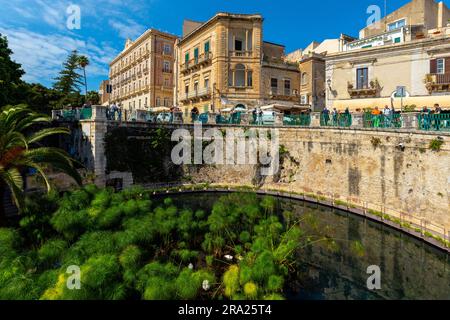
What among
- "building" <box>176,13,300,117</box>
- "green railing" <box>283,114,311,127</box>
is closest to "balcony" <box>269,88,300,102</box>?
"building" <box>176,13,300,117</box>

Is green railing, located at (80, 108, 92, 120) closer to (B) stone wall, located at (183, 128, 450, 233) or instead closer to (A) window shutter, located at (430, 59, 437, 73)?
(B) stone wall, located at (183, 128, 450, 233)

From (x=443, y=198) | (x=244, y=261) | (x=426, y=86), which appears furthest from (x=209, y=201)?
(x=426, y=86)

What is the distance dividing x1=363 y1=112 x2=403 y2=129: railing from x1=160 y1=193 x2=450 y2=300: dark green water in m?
5.69

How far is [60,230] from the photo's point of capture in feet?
35.6

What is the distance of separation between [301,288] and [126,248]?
624 cm

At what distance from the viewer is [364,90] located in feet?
80.9

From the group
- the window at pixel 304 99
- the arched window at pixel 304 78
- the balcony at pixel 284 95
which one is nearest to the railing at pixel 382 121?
the balcony at pixel 284 95

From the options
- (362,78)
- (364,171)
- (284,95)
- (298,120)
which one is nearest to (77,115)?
(298,120)

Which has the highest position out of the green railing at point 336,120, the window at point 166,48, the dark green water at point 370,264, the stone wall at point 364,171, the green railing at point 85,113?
the window at point 166,48

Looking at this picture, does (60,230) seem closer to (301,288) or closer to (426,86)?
(301,288)

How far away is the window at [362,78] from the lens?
25.0 meters

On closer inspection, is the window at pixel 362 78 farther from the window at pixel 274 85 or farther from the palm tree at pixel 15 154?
the palm tree at pixel 15 154

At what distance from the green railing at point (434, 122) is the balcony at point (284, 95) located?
17182 mm

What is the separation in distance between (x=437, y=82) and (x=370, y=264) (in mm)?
16833
